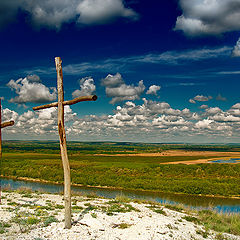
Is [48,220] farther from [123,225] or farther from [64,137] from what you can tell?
[64,137]

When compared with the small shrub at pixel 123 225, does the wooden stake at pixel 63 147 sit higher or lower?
higher

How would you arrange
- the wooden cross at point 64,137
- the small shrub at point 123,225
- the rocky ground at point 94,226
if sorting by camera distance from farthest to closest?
1. the small shrub at point 123,225
2. the wooden cross at point 64,137
3. the rocky ground at point 94,226

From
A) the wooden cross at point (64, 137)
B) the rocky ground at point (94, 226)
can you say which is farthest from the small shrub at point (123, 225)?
the wooden cross at point (64, 137)

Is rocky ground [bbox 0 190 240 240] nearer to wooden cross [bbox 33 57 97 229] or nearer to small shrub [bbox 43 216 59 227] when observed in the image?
small shrub [bbox 43 216 59 227]

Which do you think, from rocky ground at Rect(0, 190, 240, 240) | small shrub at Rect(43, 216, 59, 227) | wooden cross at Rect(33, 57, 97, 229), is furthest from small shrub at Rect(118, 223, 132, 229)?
small shrub at Rect(43, 216, 59, 227)

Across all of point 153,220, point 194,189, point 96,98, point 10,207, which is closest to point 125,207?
point 153,220

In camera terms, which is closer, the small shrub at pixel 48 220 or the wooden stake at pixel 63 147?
the wooden stake at pixel 63 147

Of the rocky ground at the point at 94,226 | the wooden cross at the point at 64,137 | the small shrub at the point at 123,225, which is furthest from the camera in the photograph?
the small shrub at the point at 123,225

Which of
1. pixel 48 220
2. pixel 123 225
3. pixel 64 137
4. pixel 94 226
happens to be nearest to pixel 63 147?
pixel 64 137

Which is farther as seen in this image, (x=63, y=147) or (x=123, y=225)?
(x=123, y=225)

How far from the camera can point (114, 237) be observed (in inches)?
375

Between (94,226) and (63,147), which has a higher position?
(63,147)

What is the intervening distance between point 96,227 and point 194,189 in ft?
100

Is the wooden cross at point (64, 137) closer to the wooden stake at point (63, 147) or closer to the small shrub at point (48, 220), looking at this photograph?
the wooden stake at point (63, 147)
